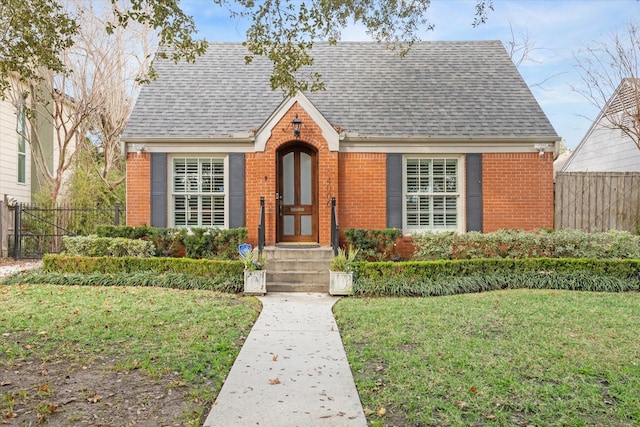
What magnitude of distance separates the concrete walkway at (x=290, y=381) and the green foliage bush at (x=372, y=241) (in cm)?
381

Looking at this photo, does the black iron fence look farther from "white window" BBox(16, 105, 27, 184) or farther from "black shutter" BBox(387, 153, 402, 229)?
"black shutter" BBox(387, 153, 402, 229)

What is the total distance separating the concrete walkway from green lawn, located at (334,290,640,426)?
0.61 ft

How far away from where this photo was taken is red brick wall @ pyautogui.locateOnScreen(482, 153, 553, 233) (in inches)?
440

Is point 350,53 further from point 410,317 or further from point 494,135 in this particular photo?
point 410,317

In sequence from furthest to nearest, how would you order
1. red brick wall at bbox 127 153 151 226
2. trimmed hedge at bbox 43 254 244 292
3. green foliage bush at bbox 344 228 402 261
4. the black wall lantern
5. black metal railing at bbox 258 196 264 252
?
red brick wall at bbox 127 153 151 226 < the black wall lantern < green foliage bush at bbox 344 228 402 261 < black metal railing at bbox 258 196 264 252 < trimmed hedge at bbox 43 254 244 292

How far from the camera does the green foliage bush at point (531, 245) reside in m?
9.64

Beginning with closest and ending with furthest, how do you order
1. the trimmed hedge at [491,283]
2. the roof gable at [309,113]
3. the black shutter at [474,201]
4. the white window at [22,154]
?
the trimmed hedge at [491,283]
the roof gable at [309,113]
the black shutter at [474,201]
the white window at [22,154]

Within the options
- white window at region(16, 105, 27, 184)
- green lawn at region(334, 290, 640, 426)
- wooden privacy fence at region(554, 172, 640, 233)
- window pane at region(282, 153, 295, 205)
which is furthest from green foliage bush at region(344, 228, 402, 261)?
white window at region(16, 105, 27, 184)

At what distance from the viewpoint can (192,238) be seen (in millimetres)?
10320

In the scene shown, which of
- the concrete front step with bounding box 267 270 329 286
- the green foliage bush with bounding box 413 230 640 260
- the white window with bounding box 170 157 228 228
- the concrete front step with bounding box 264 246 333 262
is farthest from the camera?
the white window with bounding box 170 157 228 228

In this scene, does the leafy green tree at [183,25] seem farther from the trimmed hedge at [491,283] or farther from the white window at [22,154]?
the white window at [22,154]

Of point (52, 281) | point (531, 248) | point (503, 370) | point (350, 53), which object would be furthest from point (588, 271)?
point (52, 281)

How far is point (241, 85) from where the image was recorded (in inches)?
495

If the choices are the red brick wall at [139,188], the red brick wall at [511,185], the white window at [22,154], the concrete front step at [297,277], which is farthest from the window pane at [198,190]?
the white window at [22,154]
